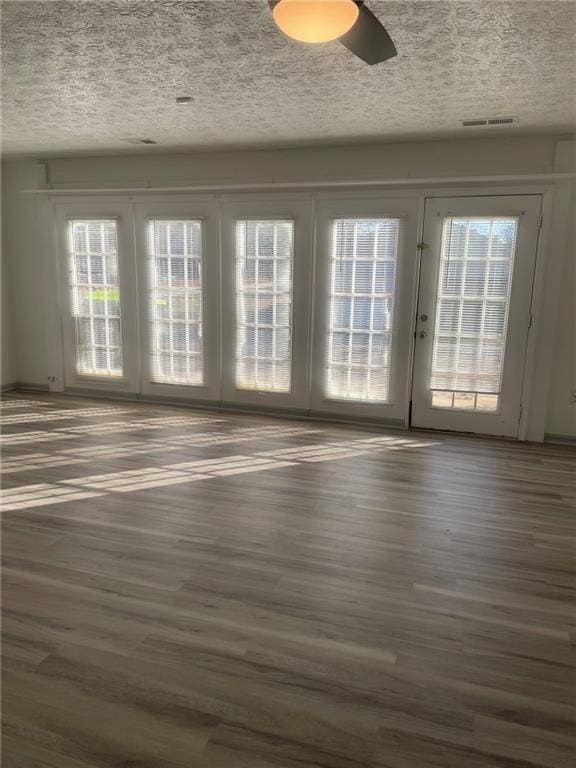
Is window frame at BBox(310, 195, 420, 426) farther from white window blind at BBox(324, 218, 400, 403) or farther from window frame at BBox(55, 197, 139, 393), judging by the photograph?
window frame at BBox(55, 197, 139, 393)

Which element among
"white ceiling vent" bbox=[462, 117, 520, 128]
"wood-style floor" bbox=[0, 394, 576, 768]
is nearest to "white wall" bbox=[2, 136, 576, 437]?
"white ceiling vent" bbox=[462, 117, 520, 128]

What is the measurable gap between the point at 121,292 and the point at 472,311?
368cm

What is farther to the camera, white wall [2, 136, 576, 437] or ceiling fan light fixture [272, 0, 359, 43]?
white wall [2, 136, 576, 437]

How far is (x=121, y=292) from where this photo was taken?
217 inches

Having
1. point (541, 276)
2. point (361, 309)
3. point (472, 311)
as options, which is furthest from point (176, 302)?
point (541, 276)

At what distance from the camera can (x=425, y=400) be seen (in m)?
4.78

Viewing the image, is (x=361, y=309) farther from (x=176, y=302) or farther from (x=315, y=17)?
(x=315, y=17)

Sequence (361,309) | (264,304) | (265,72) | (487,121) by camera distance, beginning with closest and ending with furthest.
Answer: (265,72), (487,121), (361,309), (264,304)

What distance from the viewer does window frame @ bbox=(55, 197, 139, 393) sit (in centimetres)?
537

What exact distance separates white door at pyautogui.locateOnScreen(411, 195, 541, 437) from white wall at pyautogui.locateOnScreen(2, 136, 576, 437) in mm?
298

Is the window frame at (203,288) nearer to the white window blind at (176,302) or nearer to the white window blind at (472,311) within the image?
the white window blind at (176,302)

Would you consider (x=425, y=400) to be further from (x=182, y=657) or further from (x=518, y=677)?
(x=182, y=657)

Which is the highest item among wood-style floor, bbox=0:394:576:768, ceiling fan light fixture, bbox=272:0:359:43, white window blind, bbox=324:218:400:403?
ceiling fan light fixture, bbox=272:0:359:43

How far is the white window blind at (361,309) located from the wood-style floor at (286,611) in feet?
3.52
